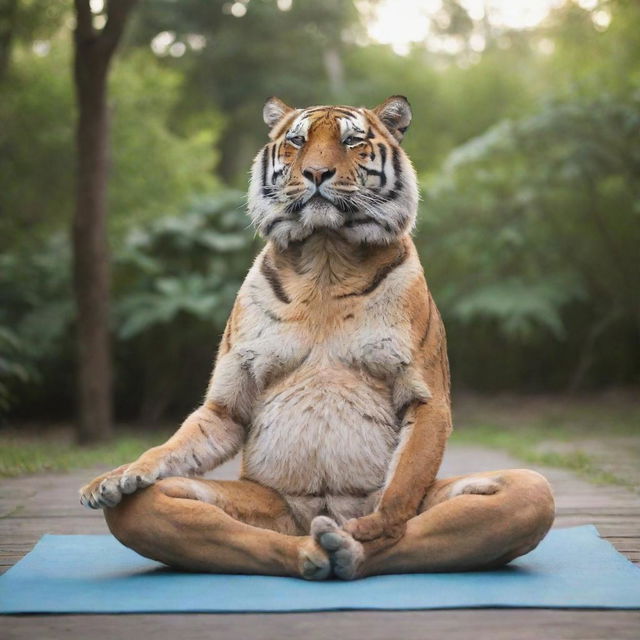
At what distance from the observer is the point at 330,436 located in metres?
3.13

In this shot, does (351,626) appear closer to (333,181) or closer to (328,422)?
(328,422)

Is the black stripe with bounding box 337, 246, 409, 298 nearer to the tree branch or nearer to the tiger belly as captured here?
the tiger belly

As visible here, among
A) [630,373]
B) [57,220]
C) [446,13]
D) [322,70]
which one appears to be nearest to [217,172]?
[322,70]

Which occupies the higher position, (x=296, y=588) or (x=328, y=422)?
(x=328, y=422)

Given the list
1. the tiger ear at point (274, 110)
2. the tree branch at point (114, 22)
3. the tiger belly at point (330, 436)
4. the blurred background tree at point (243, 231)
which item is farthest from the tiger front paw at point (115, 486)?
the tree branch at point (114, 22)

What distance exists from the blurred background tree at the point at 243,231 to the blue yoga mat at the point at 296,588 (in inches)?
182

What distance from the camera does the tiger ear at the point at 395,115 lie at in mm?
3545

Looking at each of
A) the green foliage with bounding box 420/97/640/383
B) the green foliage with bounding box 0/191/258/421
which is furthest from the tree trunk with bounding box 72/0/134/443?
the green foliage with bounding box 420/97/640/383

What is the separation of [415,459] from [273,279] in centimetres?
80

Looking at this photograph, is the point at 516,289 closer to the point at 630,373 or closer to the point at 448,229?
the point at 448,229

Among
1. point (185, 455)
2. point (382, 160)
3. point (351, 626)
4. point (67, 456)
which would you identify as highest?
point (382, 160)

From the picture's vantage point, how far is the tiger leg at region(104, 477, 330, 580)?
3.00 meters

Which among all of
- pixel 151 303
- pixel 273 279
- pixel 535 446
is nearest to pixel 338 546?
pixel 273 279

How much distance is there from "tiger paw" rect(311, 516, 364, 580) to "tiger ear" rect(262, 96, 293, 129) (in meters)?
1.50
